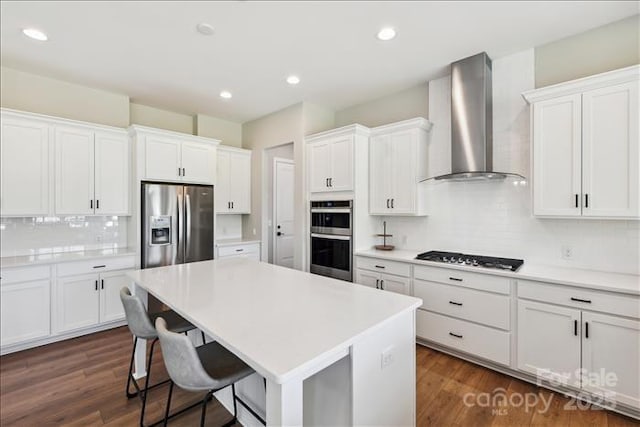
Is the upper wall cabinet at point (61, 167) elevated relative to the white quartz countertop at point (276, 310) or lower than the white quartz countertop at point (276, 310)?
elevated

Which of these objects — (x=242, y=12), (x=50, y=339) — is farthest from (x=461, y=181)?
(x=50, y=339)

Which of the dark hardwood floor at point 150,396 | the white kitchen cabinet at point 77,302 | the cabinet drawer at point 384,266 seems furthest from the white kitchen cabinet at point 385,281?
the white kitchen cabinet at point 77,302

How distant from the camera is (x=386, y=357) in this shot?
58.2 inches

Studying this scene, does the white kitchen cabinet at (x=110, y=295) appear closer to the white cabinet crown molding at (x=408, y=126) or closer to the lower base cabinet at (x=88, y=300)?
the lower base cabinet at (x=88, y=300)

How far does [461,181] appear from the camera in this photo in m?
3.24

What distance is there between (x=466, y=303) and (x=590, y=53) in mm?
2396

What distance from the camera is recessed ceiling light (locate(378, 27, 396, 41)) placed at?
2492 millimetres

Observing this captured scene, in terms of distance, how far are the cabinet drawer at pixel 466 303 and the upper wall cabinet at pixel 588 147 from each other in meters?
0.85

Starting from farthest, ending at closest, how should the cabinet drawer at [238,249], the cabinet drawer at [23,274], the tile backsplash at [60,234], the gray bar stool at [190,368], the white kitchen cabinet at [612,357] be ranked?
the cabinet drawer at [238,249] → the tile backsplash at [60,234] → the cabinet drawer at [23,274] → the white kitchen cabinet at [612,357] → the gray bar stool at [190,368]

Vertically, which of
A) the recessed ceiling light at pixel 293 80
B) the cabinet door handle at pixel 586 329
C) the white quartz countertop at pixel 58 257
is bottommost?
the cabinet door handle at pixel 586 329

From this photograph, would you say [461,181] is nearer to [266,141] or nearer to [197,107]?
[266,141]

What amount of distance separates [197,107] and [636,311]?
16.7ft

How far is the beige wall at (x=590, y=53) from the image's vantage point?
2.38 meters

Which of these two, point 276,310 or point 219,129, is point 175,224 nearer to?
point 219,129
